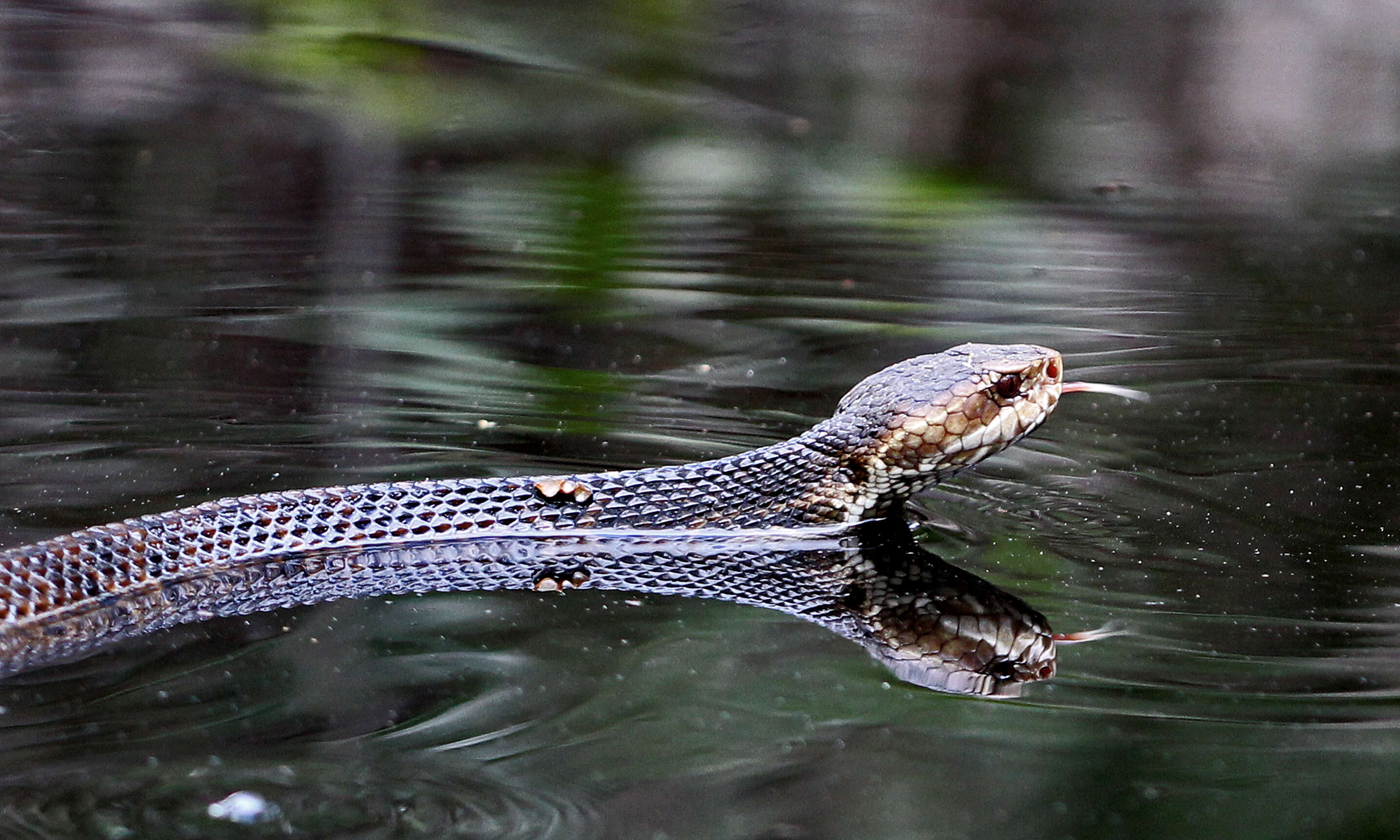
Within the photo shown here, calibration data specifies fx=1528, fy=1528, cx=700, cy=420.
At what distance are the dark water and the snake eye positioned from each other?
340 millimetres

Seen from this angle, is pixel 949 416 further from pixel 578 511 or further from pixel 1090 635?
pixel 578 511

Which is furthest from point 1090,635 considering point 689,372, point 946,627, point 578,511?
point 689,372

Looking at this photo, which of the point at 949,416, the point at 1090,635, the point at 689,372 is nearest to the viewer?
the point at 1090,635

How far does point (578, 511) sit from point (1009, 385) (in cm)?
130

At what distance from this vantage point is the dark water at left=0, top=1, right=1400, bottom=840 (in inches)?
115

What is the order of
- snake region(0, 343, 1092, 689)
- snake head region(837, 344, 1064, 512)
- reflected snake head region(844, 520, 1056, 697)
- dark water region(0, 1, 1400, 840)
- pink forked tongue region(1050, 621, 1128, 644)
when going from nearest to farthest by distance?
dark water region(0, 1, 1400, 840), reflected snake head region(844, 520, 1056, 697), pink forked tongue region(1050, 621, 1128, 644), snake region(0, 343, 1092, 689), snake head region(837, 344, 1064, 512)

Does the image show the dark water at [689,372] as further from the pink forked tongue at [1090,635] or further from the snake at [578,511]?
the snake at [578,511]

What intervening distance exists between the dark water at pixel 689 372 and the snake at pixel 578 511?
218 mm

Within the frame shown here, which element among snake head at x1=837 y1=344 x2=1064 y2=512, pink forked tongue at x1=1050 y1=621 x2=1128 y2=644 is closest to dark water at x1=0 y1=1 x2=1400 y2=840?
pink forked tongue at x1=1050 y1=621 x2=1128 y2=644

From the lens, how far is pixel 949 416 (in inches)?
172

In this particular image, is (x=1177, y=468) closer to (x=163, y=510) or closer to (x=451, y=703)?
(x=451, y=703)

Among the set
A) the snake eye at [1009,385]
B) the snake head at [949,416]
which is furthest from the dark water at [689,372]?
the snake eye at [1009,385]

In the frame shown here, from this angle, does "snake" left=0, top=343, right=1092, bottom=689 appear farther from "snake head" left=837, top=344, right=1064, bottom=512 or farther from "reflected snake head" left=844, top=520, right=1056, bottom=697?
"reflected snake head" left=844, top=520, right=1056, bottom=697

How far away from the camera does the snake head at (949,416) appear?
4367 millimetres
